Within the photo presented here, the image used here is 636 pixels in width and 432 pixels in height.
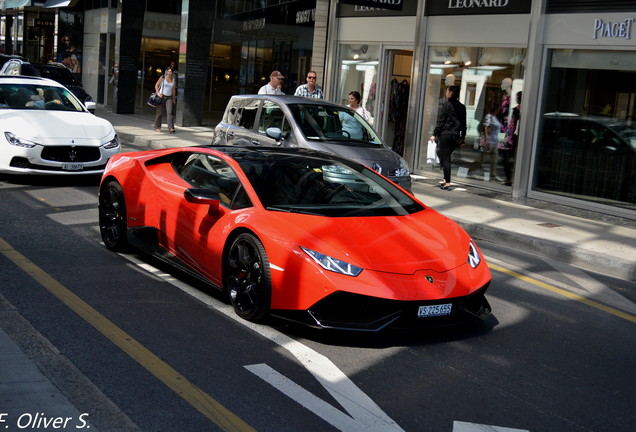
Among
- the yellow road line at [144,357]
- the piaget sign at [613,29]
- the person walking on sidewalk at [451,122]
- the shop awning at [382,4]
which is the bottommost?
the yellow road line at [144,357]

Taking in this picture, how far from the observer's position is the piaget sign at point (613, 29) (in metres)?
12.9

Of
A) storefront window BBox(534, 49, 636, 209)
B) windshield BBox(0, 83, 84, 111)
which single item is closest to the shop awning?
storefront window BBox(534, 49, 636, 209)

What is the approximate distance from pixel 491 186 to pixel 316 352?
35.0 feet

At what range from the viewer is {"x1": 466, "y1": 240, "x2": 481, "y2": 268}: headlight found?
6.34 meters

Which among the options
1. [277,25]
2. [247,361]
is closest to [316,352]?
[247,361]

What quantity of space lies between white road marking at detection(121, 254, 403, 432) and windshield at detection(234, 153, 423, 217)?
944 millimetres

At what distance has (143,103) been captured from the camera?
3422 centimetres

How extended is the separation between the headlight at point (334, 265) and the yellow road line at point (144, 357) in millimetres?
1268

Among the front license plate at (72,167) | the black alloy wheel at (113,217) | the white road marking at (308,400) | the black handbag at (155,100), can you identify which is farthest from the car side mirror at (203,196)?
the black handbag at (155,100)

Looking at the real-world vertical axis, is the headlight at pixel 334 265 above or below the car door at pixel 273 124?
below

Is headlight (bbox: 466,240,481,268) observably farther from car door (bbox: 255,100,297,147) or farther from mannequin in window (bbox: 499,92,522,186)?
mannequin in window (bbox: 499,92,522,186)

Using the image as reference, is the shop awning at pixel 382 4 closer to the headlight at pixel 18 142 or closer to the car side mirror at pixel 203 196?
the headlight at pixel 18 142

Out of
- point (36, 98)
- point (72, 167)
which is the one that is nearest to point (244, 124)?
point (72, 167)

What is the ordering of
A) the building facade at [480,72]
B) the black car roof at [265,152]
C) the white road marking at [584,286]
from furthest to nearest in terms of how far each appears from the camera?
the building facade at [480,72] → the white road marking at [584,286] → the black car roof at [265,152]
